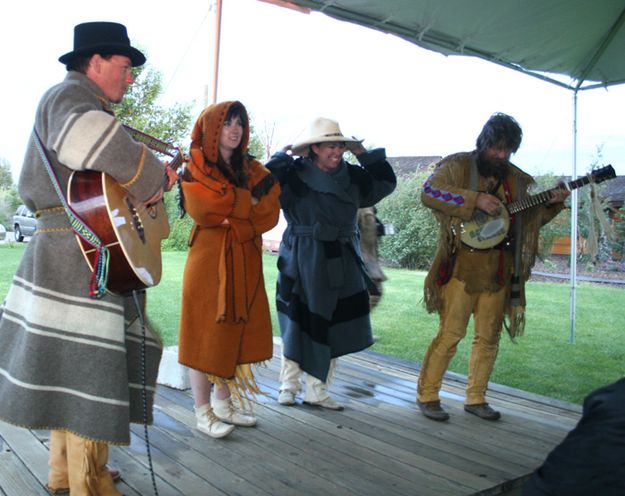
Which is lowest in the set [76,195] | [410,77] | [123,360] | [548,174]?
[123,360]

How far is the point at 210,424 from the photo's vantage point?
316 centimetres

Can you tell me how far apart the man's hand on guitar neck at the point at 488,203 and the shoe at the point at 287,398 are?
1525 millimetres

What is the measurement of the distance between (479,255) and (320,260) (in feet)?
2.92

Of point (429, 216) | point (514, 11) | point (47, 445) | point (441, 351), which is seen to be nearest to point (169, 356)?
point (47, 445)

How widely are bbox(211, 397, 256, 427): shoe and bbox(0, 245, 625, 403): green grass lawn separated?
6.53 ft

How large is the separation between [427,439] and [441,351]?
58 cm

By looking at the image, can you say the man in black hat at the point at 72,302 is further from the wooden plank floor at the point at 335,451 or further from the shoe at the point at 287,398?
the shoe at the point at 287,398

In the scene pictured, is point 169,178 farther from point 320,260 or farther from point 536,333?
point 536,333

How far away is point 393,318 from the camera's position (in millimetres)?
7785

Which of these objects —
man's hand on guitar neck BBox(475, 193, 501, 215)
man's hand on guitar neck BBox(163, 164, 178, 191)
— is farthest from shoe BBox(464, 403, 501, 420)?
man's hand on guitar neck BBox(163, 164, 178, 191)

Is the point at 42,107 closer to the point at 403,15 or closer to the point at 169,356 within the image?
the point at 169,356

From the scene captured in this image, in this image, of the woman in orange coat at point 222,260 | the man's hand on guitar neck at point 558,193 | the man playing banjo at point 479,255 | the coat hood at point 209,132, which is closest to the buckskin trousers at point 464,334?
the man playing banjo at point 479,255

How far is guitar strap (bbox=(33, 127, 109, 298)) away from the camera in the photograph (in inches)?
78.5

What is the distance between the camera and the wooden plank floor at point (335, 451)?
103 inches
